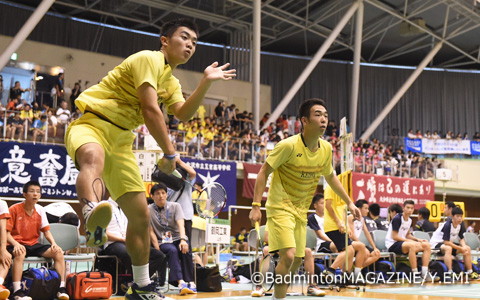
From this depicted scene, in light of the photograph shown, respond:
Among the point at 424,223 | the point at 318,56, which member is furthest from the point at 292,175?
the point at 318,56

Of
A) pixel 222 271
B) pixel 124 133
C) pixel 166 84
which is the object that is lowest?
pixel 222 271

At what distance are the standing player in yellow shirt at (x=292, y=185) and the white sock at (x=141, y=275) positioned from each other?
192 centimetres

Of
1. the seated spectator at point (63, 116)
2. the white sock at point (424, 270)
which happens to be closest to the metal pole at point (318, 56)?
the seated spectator at point (63, 116)

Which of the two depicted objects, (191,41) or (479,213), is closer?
(191,41)

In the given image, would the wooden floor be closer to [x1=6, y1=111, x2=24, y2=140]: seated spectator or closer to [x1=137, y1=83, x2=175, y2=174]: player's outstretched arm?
[x1=137, y1=83, x2=175, y2=174]: player's outstretched arm

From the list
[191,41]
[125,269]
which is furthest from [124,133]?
[125,269]

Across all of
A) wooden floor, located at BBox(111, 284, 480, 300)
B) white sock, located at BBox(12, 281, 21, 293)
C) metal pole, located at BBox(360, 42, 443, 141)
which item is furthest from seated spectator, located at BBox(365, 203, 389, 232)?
metal pole, located at BBox(360, 42, 443, 141)

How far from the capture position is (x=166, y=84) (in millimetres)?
4711

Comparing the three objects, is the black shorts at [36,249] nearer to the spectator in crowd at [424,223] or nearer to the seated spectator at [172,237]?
the seated spectator at [172,237]

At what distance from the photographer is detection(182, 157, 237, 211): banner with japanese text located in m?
19.6

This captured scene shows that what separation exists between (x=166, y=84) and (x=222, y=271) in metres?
8.69

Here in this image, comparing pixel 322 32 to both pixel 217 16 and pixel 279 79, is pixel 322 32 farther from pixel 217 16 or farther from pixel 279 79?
pixel 217 16

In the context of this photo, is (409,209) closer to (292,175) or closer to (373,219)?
(373,219)

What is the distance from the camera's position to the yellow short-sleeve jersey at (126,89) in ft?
14.0
